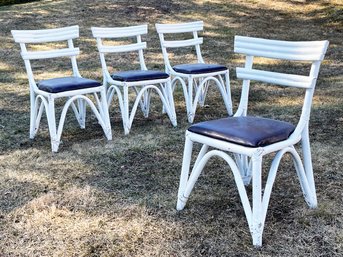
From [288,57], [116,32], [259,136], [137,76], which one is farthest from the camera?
[116,32]

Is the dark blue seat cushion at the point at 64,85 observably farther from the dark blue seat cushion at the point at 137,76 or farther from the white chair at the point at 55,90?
the dark blue seat cushion at the point at 137,76

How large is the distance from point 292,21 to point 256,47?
25.3 ft

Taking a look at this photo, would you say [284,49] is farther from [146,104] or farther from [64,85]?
[146,104]

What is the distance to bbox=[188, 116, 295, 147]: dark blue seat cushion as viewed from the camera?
243cm

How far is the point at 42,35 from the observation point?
429 centimetres

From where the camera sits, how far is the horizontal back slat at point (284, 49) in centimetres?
261

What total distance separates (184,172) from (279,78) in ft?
2.39

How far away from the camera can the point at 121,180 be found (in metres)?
3.42

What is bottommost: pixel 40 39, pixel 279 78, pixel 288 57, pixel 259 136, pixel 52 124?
pixel 52 124

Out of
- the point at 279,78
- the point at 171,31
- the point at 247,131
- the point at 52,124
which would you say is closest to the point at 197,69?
the point at 171,31

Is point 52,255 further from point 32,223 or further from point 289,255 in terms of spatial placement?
point 289,255

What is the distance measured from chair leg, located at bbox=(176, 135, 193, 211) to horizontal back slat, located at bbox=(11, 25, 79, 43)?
2.05m

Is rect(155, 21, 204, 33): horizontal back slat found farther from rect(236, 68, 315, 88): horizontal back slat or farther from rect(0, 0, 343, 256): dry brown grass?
rect(236, 68, 315, 88): horizontal back slat

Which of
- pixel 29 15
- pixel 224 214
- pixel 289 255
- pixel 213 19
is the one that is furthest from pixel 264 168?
pixel 29 15
